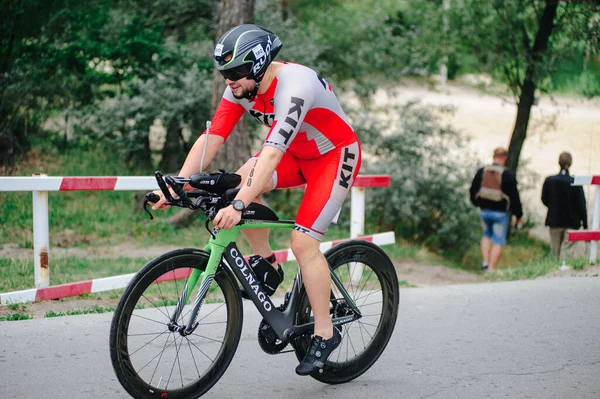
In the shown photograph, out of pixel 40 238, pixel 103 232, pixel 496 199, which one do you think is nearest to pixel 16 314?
pixel 40 238

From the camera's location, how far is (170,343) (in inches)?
196

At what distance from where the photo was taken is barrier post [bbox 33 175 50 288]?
22.9ft

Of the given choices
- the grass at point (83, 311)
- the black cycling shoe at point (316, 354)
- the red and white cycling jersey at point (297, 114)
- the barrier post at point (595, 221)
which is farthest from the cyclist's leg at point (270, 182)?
the barrier post at point (595, 221)

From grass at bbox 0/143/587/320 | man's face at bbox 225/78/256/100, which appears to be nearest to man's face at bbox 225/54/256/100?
man's face at bbox 225/78/256/100

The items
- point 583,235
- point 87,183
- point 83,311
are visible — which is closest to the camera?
point 83,311

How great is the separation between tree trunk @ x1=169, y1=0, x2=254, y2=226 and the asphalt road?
5.24m

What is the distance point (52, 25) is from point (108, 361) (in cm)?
1063

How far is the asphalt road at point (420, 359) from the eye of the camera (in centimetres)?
487

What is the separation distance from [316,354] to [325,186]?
972mm

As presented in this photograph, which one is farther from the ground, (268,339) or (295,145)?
(295,145)

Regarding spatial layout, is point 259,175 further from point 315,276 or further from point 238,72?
point 315,276

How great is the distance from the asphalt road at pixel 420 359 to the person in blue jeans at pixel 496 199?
168 inches

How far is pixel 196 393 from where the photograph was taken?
14.5 ft

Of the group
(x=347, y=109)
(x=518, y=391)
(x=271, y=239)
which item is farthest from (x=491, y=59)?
(x=518, y=391)
